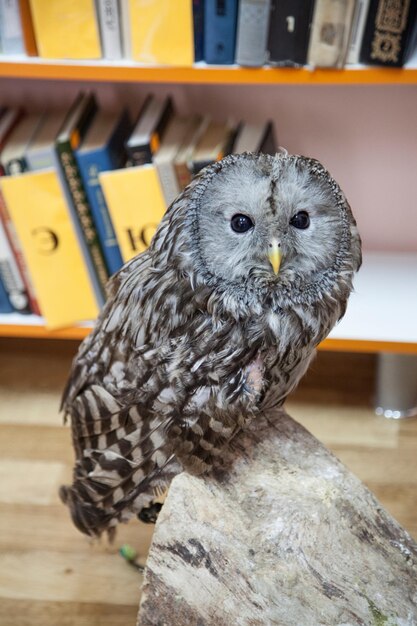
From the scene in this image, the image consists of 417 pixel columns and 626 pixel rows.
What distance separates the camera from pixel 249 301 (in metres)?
0.93

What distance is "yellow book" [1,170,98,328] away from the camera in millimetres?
1521

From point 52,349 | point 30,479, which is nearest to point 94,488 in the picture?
point 30,479

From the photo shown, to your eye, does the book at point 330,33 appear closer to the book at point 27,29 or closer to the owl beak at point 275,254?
the book at point 27,29

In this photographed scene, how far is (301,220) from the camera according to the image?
887 mm

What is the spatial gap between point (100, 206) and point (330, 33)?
0.54 meters

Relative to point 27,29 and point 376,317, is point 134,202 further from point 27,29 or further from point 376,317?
point 376,317

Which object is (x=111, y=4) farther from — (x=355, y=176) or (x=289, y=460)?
(x=289, y=460)

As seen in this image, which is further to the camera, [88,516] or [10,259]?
[10,259]

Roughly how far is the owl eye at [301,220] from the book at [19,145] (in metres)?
0.78

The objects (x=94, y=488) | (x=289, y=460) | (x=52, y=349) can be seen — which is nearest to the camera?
(x=289, y=460)

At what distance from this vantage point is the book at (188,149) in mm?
1468

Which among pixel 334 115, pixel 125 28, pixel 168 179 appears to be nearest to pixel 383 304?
pixel 334 115

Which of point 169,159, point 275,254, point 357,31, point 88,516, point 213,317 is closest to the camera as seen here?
point 275,254

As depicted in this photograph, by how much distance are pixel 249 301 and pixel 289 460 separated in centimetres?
23
